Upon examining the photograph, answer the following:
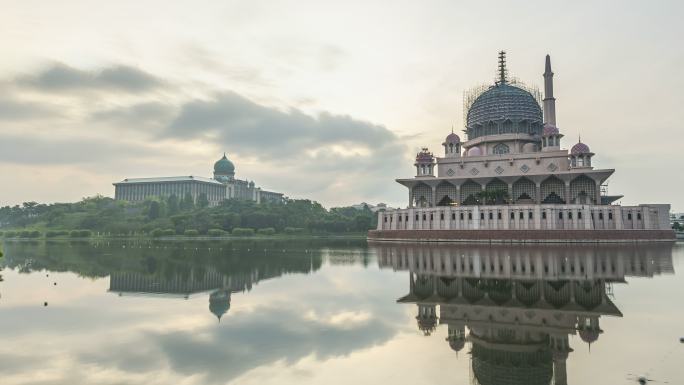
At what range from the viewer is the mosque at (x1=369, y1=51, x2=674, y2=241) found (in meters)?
62.6

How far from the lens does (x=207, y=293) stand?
858 inches

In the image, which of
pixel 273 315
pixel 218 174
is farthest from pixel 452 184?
pixel 218 174

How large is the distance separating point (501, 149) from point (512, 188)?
28.6 ft

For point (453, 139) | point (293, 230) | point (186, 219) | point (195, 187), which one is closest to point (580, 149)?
point (453, 139)

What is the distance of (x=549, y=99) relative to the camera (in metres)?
83.6

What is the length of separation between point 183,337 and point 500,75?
89.2 meters

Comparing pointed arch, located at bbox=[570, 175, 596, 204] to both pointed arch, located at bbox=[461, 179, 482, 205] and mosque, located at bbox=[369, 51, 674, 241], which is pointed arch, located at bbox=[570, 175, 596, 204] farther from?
pointed arch, located at bbox=[461, 179, 482, 205]

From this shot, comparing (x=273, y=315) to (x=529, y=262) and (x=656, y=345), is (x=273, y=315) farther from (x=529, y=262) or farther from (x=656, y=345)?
(x=529, y=262)

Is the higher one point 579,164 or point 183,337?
point 579,164

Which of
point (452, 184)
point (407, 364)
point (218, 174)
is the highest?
point (218, 174)

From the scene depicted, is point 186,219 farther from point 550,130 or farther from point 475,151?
point 550,130

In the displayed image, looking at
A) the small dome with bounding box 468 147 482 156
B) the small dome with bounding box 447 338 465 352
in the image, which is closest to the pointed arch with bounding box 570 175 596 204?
the small dome with bounding box 468 147 482 156

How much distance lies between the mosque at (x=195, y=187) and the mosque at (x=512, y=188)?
87177 mm

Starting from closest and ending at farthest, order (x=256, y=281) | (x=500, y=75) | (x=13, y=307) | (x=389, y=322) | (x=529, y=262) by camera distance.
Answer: (x=389, y=322) → (x=13, y=307) → (x=256, y=281) → (x=529, y=262) → (x=500, y=75)
